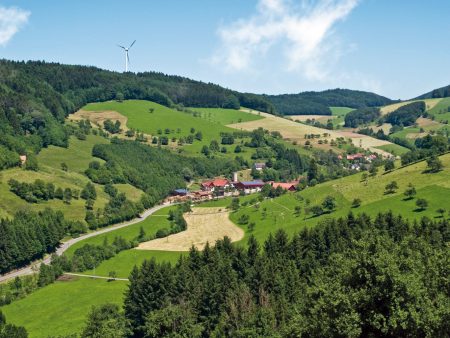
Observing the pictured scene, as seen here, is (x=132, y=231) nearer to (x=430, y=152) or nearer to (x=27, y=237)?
(x=27, y=237)

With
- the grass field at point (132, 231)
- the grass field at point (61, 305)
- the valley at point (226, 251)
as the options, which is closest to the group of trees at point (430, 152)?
the valley at point (226, 251)

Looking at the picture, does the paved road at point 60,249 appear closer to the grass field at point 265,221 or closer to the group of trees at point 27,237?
the group of trees at point 27,237

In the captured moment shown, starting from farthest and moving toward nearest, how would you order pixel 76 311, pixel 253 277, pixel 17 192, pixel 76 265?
Result: pixel 17 192 → pixel 76 265 → pixel 76 311 → pixel 253 277

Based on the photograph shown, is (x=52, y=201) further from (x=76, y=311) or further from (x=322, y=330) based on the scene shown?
(x=322, y=330)

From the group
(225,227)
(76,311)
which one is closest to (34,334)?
(76,311)

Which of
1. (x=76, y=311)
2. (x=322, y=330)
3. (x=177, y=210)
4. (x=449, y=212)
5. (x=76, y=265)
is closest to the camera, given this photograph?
(x=322, y=330)

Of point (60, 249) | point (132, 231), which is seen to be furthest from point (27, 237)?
point (132, 231)

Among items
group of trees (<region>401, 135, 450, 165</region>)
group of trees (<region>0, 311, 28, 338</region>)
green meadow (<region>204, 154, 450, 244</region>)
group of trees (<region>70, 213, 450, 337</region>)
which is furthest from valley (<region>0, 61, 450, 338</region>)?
group of trees (<region>0, 311, 28, 338</region>)
